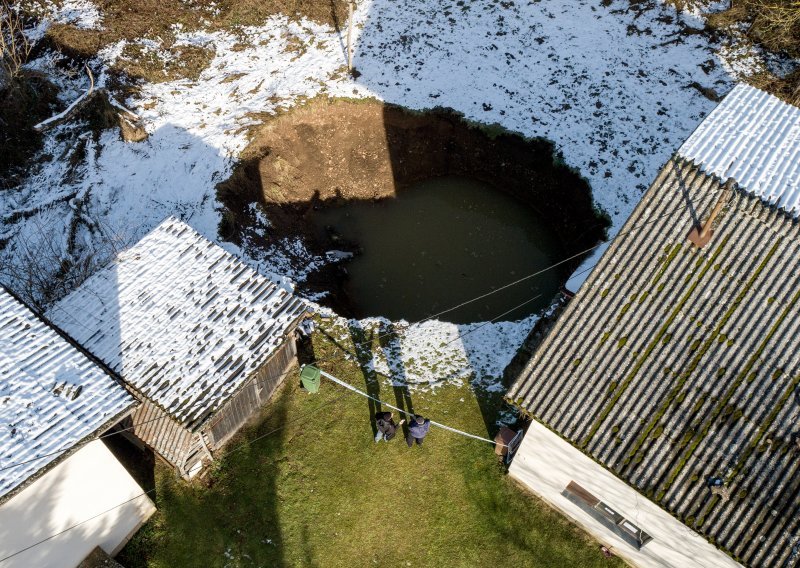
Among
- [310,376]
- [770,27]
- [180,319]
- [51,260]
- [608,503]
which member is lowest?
[608,503]

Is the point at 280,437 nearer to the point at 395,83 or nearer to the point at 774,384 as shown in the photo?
the point at 774,384

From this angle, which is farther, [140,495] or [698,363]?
[140,495]

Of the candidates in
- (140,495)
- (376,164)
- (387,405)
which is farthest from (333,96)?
(140,495)

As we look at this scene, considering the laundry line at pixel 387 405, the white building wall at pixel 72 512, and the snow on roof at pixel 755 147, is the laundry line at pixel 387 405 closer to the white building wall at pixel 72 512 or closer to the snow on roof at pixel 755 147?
the white building wall at pixel 72 512

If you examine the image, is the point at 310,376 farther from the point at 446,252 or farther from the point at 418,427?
the point at 446,252

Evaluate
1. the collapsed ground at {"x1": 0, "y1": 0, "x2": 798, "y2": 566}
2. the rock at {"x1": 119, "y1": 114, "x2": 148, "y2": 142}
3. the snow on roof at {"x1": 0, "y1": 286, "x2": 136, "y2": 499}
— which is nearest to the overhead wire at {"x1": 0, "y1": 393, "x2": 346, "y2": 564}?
the collapsed ground at {"x1": 0, "y1": 0, "x2": 798, "y2": 566}

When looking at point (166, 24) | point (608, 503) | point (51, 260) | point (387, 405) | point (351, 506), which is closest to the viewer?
point (608, 503)

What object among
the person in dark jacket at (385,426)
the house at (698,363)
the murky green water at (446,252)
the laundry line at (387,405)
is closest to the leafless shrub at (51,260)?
the laundry line at (387,405)
